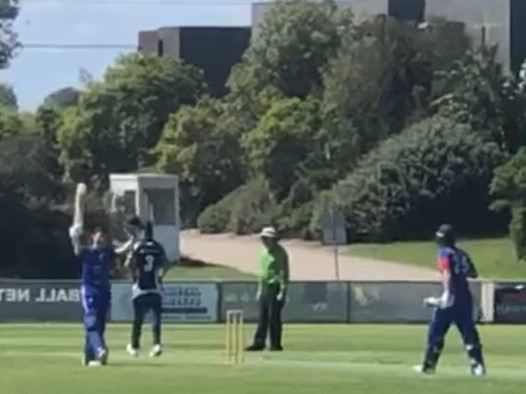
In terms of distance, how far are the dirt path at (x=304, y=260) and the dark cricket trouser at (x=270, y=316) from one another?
42770 millimetres

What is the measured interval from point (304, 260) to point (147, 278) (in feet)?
197

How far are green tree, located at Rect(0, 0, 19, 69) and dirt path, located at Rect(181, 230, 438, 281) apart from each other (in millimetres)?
12067

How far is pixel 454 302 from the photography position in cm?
2509

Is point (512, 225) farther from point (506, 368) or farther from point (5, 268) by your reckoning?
point (506, 368)

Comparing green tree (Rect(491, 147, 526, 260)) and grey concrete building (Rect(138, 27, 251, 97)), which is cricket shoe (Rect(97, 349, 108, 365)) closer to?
green tree (Rect(491, 147, 526, 260))

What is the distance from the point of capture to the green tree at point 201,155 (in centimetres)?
10844

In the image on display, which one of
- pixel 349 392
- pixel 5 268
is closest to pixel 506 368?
pixel 349 392

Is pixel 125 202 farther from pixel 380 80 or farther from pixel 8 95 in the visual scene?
pixel 8 95

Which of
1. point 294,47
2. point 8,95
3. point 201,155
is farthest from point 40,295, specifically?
point 8,95

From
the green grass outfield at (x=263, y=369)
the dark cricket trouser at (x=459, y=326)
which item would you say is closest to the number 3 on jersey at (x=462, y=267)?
the dark cricket trouser at (x=459, y=326)

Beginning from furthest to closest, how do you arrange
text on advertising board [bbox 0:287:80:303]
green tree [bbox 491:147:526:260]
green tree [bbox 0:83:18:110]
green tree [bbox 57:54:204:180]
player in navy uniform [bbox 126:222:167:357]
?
green tree [bbox 0:83:18:110], green tree [bbox 57:54:204:180], green tree [bbox 491:147:526:260], text on advertising board [bbox 0:287:80:303], player in navy uniform [bbox 126:222:167:357]

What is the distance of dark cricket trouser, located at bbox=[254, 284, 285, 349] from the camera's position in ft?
105

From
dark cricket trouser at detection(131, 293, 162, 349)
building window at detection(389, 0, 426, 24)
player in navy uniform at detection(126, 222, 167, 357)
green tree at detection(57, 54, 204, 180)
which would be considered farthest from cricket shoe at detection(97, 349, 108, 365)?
building window at detection(389, 0, 426, 24)

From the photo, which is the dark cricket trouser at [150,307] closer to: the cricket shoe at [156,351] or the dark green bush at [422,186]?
the cricket shoe at [156,351]
